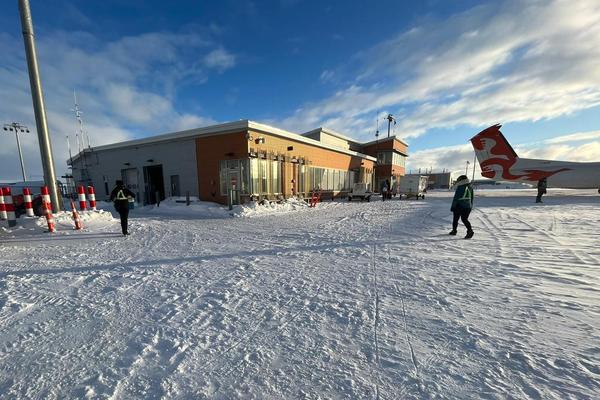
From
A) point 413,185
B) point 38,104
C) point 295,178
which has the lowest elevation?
point 413,185

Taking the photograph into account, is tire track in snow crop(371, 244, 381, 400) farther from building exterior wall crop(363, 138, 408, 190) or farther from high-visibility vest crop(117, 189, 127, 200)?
building exterior wall crop(363, 138, 408, 190)

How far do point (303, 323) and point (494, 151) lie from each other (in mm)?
27124

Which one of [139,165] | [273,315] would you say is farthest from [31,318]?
[139,165]

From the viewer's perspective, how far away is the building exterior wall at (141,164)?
16453 mm

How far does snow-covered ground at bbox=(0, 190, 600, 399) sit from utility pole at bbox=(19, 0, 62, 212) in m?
4.16

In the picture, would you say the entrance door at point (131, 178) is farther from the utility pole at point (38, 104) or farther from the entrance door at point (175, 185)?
the utility pole at point (38, 104)

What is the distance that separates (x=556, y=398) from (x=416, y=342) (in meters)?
0.96

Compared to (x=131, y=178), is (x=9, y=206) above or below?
below

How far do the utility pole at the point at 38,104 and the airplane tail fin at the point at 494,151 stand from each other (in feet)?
95.1

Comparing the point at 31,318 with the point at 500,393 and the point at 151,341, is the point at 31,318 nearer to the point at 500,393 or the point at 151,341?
the point at 151,341

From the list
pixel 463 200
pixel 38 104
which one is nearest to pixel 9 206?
pixel 38 104

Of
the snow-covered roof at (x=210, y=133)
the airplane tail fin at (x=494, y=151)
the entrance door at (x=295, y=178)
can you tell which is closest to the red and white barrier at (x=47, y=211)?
the snow-covered roof at (x=210, y=133)

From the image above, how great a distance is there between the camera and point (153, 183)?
18.7 metres

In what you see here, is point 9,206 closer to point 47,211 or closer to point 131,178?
point 47,211
